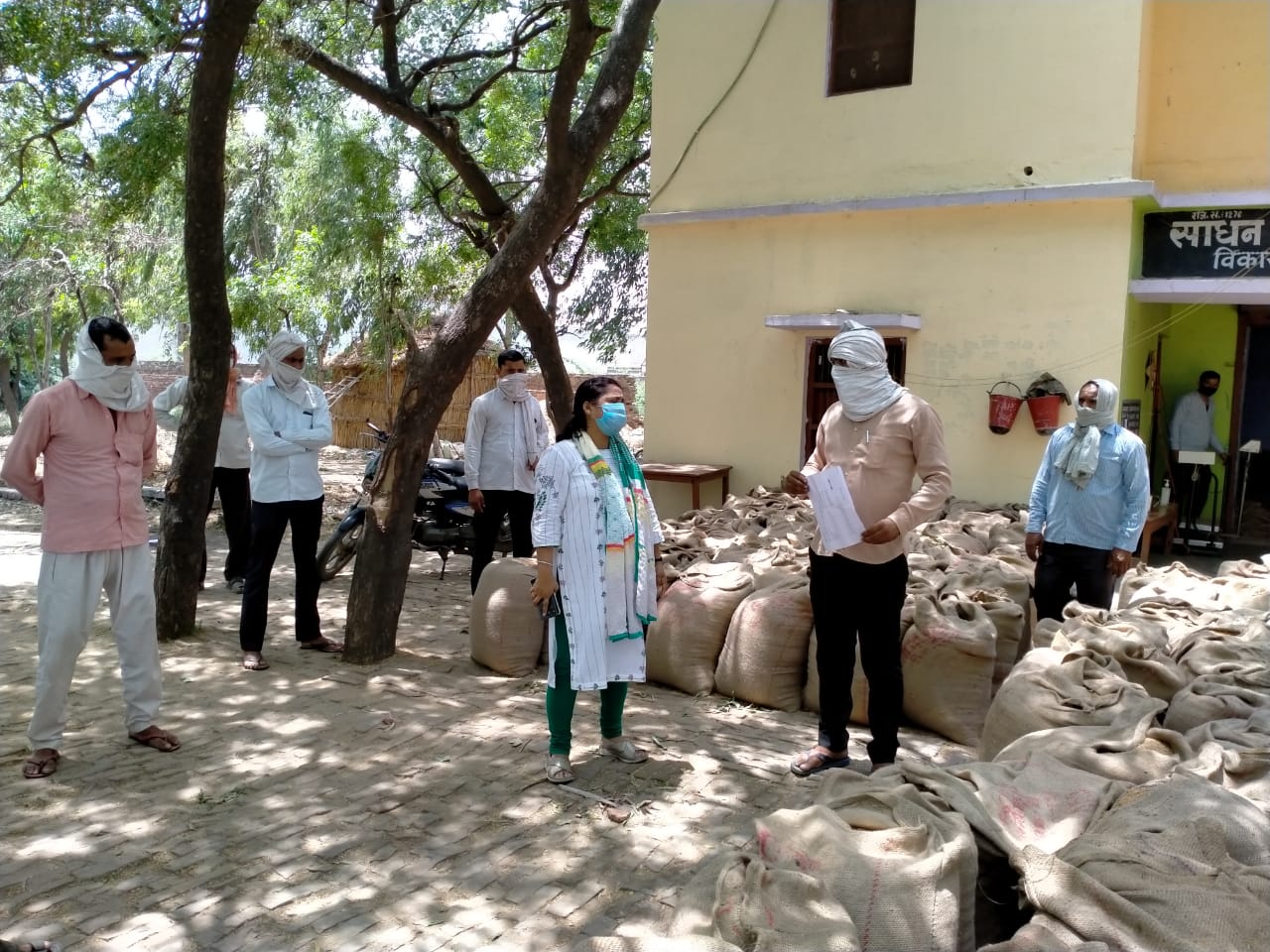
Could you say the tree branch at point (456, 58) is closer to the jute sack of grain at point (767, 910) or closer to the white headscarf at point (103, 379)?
the white headscarf at point (103, 379)

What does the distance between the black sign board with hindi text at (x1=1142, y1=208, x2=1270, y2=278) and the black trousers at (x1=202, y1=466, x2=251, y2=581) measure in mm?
7033

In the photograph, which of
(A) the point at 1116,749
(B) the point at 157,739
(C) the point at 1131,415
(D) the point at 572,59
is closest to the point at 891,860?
(A) the point at 1116,749

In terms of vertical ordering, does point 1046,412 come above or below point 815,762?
above

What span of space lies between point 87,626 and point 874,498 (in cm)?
312

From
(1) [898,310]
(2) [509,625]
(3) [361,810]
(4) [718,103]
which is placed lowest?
(3) [361,810]

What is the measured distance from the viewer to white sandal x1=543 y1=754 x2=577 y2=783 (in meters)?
4.09

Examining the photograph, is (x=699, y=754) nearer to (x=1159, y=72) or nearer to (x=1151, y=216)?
(x=1151, y=216)

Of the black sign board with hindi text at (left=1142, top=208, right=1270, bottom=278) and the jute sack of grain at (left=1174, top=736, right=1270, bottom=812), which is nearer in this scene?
the jute sack of grain at (left=1174, top=736, right=1270, bottom=812)

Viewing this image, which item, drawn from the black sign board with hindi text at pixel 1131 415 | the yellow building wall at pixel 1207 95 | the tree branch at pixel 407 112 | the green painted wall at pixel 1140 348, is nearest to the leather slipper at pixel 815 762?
the green painted wall at pixel 1140 348

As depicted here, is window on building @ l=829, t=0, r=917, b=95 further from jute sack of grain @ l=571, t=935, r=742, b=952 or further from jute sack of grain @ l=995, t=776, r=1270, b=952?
jute sack of grain @ l=571, t=935, r=742, b=952

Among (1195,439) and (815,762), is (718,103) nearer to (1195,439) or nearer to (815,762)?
(1195,439)

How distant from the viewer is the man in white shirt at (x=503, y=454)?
6.65 meters

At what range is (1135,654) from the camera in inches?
161

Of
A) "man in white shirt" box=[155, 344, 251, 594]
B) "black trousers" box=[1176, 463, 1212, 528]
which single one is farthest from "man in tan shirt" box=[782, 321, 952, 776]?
"black trousers" box=[1176, 463, 1212, 528]
